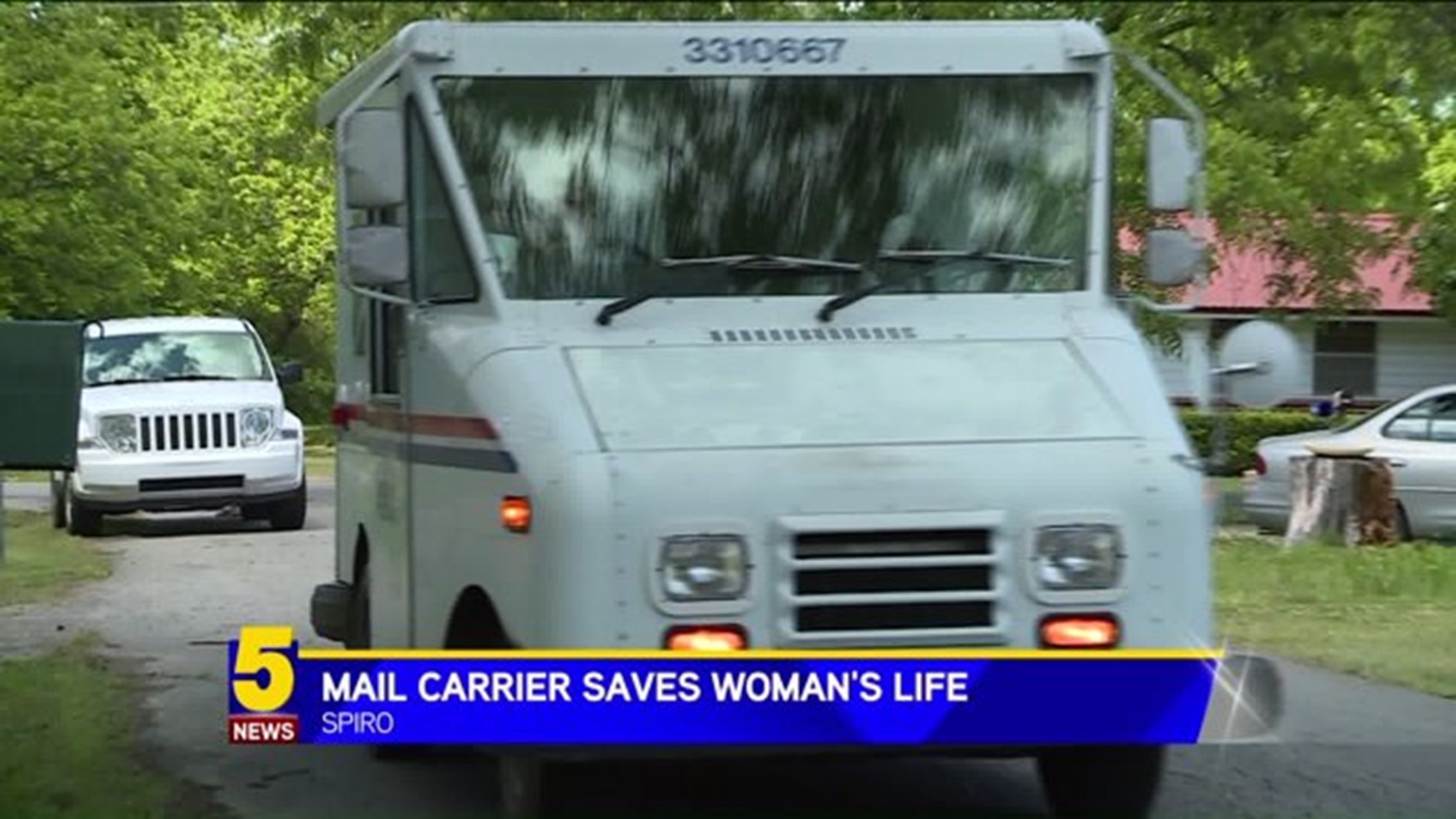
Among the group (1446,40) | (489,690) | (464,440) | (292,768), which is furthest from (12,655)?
(1446,40)

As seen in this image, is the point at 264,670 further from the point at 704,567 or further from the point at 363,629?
the point at 363,629

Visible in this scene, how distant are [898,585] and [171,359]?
581 inches

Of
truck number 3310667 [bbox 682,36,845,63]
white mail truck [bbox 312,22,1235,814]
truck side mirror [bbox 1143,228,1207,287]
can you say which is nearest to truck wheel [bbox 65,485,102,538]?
white mail truck [bbox 312,22,1235,814]

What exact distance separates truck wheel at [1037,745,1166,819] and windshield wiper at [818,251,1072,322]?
152 centimetres

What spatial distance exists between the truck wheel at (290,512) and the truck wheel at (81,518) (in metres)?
1.59

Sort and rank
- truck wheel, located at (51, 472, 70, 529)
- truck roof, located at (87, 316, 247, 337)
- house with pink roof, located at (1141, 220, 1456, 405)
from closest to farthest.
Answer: truck roof, located at (87, 316, 247, 337)
truck wheel, located at (51, 472, 70, 529)
house with pink roof, located at (1141, 220, 1456, 405)

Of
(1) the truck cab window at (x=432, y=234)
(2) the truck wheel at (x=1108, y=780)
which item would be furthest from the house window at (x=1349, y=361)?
(1) the truck cab window at (x=432, y=234)

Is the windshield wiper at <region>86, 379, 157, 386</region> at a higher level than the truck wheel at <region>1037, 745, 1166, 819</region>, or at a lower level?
lower

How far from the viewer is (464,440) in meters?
6.09

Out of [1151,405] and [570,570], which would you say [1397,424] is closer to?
[1151,405]

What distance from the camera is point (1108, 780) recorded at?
620 centimetres

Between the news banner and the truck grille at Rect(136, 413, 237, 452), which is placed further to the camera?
the truck grille at Rect(136, 413, 237, 452)

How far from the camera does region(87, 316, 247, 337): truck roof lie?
1912 cm

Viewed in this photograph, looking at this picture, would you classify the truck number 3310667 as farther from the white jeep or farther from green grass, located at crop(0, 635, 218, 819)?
the white jeep
